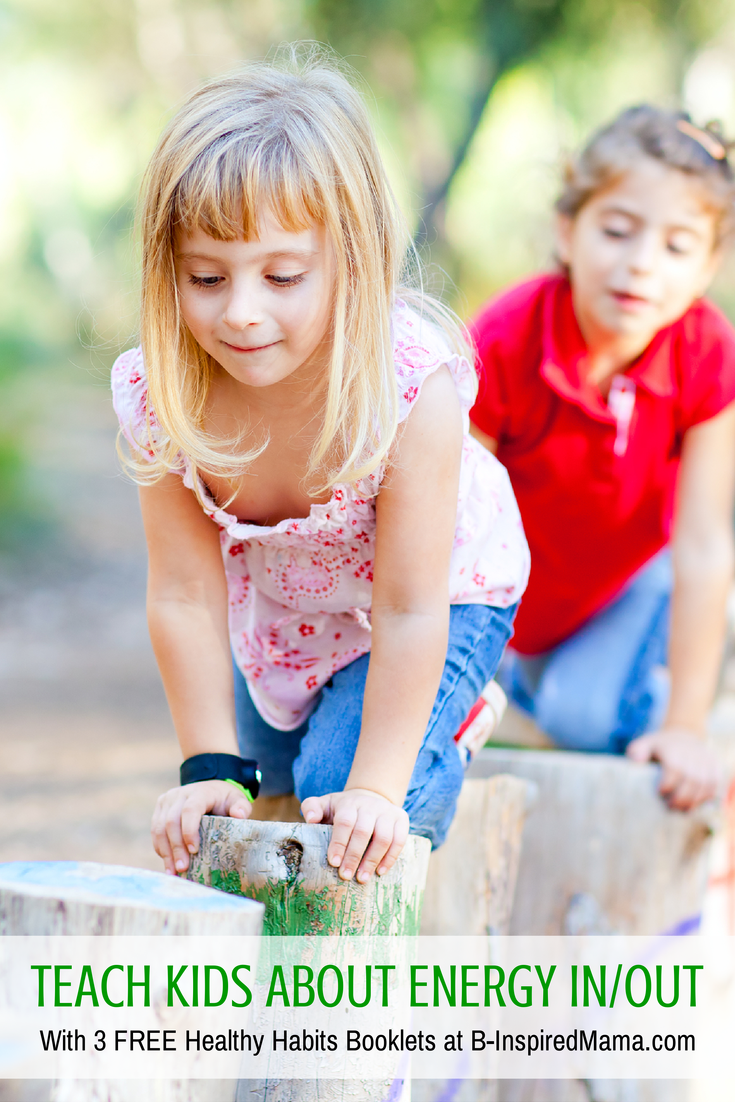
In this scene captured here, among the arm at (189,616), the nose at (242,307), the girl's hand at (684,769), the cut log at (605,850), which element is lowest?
the cut log at (605,850)

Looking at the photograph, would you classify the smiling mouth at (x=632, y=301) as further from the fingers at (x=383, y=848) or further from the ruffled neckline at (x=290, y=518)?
the fingers at (x=383, y=848)

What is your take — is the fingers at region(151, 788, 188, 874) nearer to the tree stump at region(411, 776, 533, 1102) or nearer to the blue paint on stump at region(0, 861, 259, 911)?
the blue paint on stump at region(0, 861, 259, 911)

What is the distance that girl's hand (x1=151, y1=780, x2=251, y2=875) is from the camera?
1.52 meters

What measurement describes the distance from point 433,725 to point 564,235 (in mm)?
1358

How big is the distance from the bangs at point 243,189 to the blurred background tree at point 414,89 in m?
0.27

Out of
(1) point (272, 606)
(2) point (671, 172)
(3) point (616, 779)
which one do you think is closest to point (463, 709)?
(1) point (272, 606)

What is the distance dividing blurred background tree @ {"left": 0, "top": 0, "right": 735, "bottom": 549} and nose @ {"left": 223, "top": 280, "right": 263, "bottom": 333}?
30 centimetres

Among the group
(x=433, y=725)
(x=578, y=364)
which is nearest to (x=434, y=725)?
(x=433, y=725)

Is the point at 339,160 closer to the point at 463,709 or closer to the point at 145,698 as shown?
the point at 463,709

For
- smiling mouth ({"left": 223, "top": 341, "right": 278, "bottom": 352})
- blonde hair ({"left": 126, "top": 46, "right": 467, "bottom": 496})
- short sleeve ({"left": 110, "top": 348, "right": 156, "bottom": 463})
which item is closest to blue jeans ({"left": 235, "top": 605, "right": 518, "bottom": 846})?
blonde hair ({"left": 126, "top": 46, "right": 467, "bottom": 496})

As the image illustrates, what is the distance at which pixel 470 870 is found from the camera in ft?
6.64

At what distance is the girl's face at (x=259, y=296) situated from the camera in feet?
4.67

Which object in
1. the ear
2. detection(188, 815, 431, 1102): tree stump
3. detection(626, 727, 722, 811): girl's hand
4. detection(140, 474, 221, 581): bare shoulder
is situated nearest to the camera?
detection(188, 815, 431, 1102): tree stump

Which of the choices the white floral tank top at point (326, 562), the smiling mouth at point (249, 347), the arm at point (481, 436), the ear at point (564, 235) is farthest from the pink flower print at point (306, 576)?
the ear at point (564, 235)
